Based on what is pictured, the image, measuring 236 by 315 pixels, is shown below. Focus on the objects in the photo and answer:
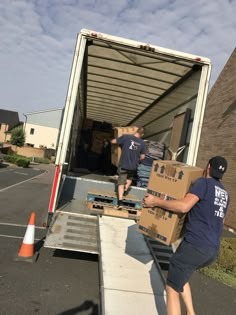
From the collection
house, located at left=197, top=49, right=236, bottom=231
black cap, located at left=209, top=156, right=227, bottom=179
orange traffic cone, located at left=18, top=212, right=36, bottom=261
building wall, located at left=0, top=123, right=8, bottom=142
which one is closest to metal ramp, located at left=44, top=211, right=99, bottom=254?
orange traffic cone, located at left=18, top=212, right=36, bottom=261

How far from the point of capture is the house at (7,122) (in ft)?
222

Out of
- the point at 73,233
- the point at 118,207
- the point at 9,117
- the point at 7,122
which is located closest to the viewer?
the point at 73,233

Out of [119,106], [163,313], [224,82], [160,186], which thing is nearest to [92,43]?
[160,186]

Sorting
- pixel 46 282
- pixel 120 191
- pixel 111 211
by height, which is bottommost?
pixel 46 282

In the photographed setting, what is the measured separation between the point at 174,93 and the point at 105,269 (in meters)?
4.83

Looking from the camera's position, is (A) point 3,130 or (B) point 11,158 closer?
(B) point 11,158

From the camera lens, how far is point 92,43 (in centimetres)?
639

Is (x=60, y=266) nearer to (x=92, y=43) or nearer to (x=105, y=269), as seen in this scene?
(x=105, y=269)

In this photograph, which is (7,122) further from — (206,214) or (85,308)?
(206,214)

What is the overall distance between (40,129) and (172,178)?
210 ft

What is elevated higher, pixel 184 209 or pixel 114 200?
pixel 184 209

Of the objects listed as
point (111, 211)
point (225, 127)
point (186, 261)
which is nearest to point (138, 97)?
point (111, 211)

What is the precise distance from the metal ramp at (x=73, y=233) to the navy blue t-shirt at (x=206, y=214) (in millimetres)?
2151

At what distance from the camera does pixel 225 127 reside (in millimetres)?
14086
